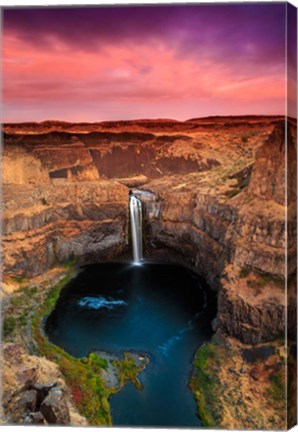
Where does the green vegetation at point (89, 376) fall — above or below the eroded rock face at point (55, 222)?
below

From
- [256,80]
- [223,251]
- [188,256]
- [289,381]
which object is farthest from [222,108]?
[289,381]

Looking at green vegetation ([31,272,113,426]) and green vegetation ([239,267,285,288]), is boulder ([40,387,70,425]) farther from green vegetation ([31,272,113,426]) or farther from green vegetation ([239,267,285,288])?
green vegetation ([239,267,285,288])

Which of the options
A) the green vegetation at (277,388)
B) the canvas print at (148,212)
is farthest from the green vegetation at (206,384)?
the green vegetation at (277,388)

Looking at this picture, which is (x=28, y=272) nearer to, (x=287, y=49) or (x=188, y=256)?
(x=188, y=256)

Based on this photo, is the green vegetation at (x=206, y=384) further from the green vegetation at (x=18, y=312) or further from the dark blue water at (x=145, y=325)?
the green vegetation at (x=18, y=312)

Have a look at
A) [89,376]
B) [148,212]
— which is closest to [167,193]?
[148,212]
